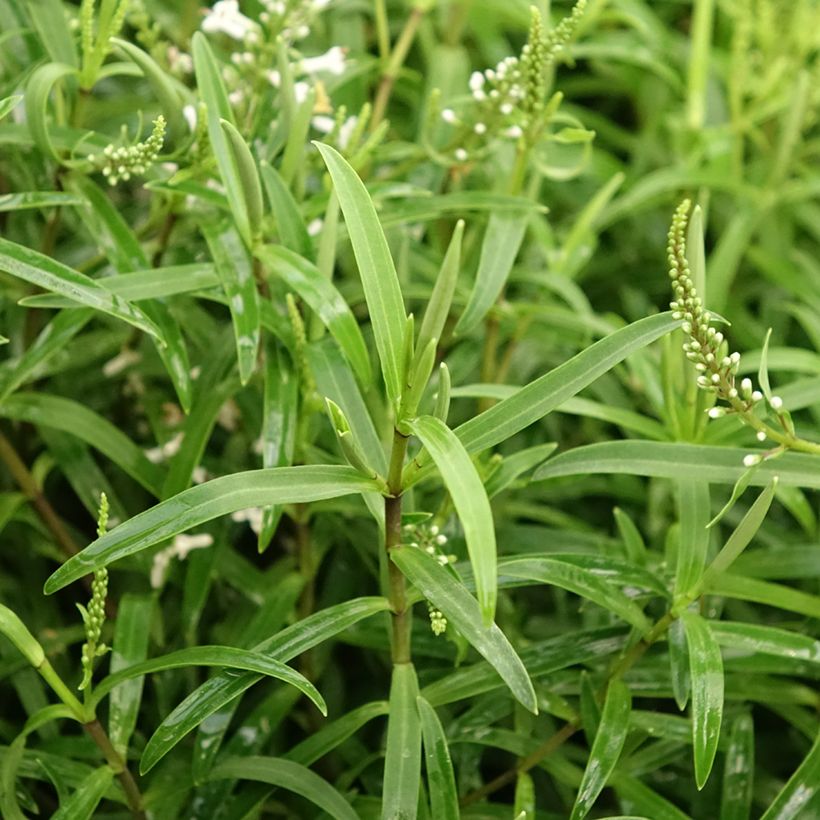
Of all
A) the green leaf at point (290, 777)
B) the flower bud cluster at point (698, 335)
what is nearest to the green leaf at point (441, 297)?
the flower bud cluster at point (698, 335)

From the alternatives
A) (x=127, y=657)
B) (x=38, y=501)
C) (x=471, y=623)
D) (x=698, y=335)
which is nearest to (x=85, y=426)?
(x=38, y=501)

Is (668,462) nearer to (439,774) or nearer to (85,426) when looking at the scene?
(439,774)

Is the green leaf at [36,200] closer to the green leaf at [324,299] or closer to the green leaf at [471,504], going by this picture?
the green leaf at [324,299]

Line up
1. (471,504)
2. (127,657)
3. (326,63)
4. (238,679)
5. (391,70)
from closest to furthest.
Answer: (471,504) < (238,679) < (127,657) < (326,63) < (391,70)

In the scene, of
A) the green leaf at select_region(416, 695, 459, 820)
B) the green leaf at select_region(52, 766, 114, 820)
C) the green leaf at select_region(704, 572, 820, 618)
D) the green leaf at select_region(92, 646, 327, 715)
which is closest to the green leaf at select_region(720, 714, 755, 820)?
the green leaf at select_region(704, 572, 820, 618)

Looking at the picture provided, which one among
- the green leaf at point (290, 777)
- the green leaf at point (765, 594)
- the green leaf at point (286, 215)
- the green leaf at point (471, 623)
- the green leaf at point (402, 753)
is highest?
the green leaf at point (286, 215)

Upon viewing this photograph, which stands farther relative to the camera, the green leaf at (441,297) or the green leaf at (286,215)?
the green leaf at (286,215)
